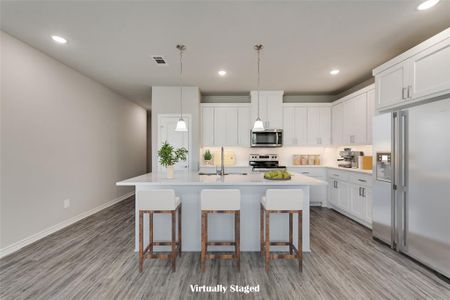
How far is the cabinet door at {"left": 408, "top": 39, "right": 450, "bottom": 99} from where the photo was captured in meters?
2.15

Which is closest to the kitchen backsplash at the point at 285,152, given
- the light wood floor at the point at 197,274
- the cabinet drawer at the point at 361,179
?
the cabinet drawer at the point at 361,179

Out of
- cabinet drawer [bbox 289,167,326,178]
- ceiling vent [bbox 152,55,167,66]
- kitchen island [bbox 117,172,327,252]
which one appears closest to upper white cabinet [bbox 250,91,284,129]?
cabinet drawer [bbox 289,167,326,178]

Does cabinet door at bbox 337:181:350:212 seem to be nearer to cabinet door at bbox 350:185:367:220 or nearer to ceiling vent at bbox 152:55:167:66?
cabinet door at bbox 350:185:367:220

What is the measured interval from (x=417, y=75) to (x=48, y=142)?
519 centimetres

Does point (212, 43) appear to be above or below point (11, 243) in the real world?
above

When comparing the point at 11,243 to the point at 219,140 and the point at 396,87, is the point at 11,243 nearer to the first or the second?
the point at 219,140

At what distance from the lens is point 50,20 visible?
2359mm

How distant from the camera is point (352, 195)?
12.7ft

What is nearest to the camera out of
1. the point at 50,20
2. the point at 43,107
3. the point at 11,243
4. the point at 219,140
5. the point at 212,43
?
the point at 50,20

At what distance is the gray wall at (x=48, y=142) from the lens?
105 inches

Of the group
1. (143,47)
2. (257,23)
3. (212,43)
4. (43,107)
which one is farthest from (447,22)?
(43,107)

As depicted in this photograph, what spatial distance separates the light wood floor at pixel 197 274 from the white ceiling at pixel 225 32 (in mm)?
2792

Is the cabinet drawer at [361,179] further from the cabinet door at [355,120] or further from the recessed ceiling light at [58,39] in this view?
the recessed ceiling light at [58,39]

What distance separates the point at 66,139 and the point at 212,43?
3.01 m
